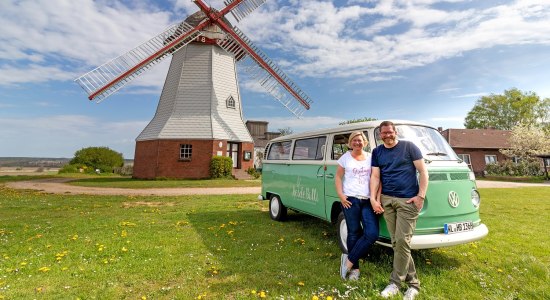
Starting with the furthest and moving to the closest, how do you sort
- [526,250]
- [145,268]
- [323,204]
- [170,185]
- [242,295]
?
1. [170,185]
2. [323,204]
3. [526,250]
4. [145,268]
5. [242,295]

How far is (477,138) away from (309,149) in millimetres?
47043

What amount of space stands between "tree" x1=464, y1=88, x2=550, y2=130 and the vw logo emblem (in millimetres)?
59702

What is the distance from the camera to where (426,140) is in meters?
5.13

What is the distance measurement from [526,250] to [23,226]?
11748 millimetres

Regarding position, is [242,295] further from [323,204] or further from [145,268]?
[323,204]

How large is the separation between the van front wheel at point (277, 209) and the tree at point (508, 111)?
58.6 m

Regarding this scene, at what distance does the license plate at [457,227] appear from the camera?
4398 mm

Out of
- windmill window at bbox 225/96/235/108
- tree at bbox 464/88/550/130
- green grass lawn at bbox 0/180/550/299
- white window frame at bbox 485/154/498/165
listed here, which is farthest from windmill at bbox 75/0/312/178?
tree at bbox 464/88/550/130

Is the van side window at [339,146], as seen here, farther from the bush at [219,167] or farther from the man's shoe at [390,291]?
the bush at [219,167]

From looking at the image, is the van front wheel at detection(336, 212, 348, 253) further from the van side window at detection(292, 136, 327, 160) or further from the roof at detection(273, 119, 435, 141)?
the roof at detection(273, 119, 435, 141)

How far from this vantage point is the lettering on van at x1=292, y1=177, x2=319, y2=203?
6.46 m

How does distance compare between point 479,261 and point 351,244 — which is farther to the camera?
point 479,261

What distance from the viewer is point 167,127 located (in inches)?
965

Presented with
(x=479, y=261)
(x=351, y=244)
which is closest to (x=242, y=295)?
(x=351, y=244)
